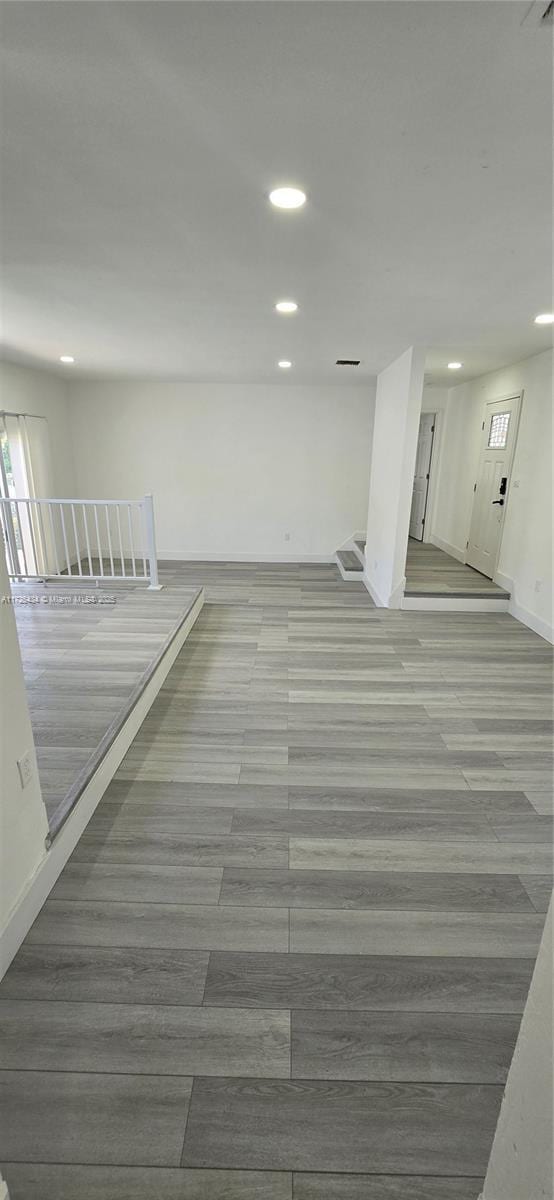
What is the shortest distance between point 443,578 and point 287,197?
4.67m

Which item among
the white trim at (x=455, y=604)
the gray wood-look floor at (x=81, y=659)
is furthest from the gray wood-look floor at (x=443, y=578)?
the gray wood-look floor at (x=81, y=659)

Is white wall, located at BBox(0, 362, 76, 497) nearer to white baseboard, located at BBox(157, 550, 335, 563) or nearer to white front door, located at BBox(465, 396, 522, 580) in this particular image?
white baseboard, located at BBox(157, 550, 335, 563)

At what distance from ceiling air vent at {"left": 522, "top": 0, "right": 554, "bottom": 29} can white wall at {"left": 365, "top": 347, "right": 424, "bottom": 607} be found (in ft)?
11.8

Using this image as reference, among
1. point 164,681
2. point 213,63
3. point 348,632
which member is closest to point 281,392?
point 348,632

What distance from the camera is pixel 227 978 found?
1.53m

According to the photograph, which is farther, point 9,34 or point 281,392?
point 281,392

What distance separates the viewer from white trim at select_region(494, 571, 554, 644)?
4.45m

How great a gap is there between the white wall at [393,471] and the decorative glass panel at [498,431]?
50.1 inches

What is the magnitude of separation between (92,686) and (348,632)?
239cm

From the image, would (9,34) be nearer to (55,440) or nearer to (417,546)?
(55,440)

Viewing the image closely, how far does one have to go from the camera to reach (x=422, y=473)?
8.05 meters

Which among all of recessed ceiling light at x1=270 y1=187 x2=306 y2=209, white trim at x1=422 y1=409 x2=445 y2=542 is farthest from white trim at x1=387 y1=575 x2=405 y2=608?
recessed ceiling light at x1=270 y1=187 x2=306 y2=209

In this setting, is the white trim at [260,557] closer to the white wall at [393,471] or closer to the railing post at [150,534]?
the white wall at [393,471]

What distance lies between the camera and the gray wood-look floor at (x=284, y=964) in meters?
1.16
